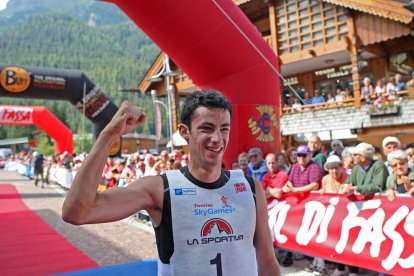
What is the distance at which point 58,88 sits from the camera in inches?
623

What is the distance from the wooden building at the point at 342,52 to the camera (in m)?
13.8

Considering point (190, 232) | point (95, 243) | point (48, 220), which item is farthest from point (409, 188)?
point (48, 220)

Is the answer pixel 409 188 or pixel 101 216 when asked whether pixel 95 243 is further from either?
pixel 101 216

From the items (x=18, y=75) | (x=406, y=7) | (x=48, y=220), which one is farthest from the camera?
(x=18, y=75)

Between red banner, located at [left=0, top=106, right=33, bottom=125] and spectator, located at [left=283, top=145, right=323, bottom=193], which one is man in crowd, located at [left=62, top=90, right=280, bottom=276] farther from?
red banner, located at [left=0, top=106, right=33, bottom=125]

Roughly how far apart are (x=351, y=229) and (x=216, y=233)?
306 centimetres

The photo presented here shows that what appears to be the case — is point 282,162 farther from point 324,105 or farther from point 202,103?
point 324,105

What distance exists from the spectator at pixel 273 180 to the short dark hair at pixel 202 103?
11.8 feet

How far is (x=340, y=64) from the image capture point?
57.7 feet

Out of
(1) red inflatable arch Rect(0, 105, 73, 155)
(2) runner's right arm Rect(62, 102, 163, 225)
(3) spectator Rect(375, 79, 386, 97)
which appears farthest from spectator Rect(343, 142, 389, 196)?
(1) red inflatable arch Rect(0, 105, 73, 155)

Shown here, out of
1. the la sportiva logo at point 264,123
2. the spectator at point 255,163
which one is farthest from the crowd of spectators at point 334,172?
the la sportiva logo at point 264,123

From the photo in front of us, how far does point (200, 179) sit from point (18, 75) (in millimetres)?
14812

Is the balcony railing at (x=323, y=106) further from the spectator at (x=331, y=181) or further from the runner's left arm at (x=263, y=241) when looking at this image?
the runner's left arm at (x=263, y=241)

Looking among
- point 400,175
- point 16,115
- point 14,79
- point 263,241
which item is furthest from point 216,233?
point 16,115
